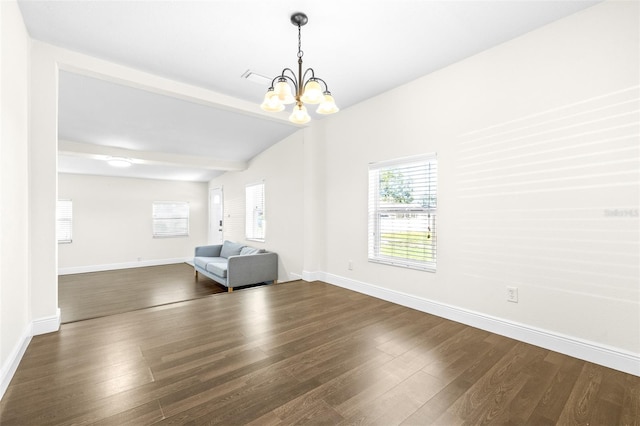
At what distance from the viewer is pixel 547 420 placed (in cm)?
148

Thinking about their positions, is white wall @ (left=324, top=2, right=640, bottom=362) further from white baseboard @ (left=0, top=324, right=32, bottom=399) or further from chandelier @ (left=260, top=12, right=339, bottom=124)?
white baseboard @ (left=0, top=324, right=32, bottom=399)

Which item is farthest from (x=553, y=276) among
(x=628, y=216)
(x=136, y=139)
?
(x=136, y=139)

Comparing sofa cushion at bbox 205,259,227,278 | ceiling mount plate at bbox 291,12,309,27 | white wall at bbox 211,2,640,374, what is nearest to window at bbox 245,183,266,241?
sofa cushion at bbox 205,259,227,278

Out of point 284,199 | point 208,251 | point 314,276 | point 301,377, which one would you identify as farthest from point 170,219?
point 301,377

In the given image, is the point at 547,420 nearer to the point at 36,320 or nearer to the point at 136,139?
the point at 36,320

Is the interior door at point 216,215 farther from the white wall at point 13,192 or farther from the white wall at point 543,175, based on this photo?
the white wall at point 543,175

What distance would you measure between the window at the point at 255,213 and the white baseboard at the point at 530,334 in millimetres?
3185

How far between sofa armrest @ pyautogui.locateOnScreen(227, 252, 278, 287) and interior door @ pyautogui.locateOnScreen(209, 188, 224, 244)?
2908mm

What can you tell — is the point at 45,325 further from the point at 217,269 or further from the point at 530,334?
the point at 530,334

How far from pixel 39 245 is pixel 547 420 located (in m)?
3.85

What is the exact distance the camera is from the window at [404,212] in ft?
10.2

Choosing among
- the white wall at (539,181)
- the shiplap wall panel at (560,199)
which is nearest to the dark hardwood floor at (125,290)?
the white wall at (539,181)

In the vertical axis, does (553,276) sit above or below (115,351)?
above

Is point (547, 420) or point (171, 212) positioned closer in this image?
point (547, 420)
